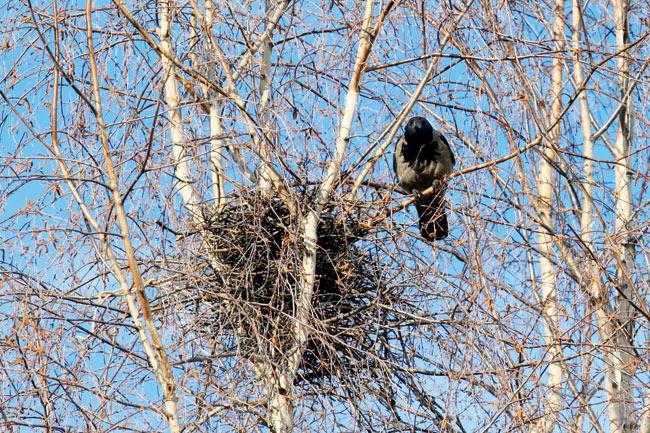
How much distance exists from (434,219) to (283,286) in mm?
827

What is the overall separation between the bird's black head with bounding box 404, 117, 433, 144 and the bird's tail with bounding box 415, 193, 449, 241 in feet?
1.51

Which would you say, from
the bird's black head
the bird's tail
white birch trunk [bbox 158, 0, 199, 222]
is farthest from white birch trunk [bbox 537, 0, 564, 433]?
white birch trunk [bbox 158, 0, 199, 222]

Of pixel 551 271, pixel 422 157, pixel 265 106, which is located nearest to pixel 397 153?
pixel 422 157

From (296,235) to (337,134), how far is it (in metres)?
0.65

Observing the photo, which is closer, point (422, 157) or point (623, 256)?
point (623, 256)

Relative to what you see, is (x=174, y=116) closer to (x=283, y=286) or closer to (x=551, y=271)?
(x=283, y=286)

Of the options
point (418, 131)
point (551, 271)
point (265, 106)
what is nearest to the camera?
point (265, 106)

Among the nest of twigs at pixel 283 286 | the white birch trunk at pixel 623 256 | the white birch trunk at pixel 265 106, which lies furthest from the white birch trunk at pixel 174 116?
the white birch trunk at pixel 623 256

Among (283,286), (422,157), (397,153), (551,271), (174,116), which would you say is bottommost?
(283,286)

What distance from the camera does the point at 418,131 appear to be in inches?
266

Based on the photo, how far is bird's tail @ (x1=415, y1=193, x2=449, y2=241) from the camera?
17.7 feet

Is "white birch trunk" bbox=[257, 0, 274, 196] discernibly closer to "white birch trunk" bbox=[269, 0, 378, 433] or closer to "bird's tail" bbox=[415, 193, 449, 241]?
"white birch trunk" bbox=[269, 0, 378, 433]

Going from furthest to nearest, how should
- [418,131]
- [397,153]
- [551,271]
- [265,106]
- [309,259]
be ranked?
1. [397,153]
2. [418,131]
3. [551,271]
4. [309,259]
5. [265,106]

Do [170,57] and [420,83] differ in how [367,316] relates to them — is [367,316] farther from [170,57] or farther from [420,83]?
[170,57]
